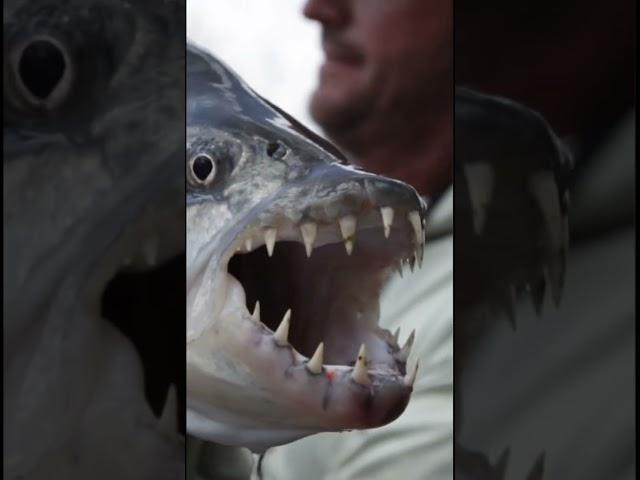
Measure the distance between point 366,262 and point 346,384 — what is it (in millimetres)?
368

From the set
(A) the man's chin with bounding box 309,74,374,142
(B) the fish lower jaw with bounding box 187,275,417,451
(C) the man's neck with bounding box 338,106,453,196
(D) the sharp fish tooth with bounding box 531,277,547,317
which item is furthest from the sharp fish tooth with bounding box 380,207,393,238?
(D) the sharp fish tooth with bounding box 531,277,547,317

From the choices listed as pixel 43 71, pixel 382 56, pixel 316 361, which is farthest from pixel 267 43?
pixel 316 361

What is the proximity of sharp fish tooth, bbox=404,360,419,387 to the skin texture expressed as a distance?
54cm

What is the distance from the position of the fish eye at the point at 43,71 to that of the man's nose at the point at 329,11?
0.72m

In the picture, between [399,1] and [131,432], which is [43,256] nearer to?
[131,432]

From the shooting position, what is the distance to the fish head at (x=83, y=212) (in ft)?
9.27

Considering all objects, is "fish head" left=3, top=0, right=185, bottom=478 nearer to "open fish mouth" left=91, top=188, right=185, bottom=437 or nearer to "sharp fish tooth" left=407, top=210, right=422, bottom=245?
"open fish mouth" left=91, top=188, right=185, bottom=437

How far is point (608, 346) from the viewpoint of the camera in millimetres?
3215

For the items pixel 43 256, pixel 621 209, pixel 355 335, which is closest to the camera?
pixel 43 256

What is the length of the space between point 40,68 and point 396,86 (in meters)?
1.05

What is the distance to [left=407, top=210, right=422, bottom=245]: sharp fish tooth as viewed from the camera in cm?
304

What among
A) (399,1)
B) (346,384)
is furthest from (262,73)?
(346,384)

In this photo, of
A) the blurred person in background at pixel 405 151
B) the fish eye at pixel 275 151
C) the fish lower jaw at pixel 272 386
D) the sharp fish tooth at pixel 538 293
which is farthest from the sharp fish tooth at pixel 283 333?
the sharp fish tooth at pixel 538 293

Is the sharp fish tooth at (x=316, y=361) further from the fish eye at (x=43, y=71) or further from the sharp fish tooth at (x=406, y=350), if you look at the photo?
the fish eye at (x=43, y=71)
